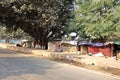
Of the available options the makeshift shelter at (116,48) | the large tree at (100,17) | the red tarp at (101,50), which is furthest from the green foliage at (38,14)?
the makeshift shelter at (116,48)

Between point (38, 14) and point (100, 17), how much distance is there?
40.5 ft

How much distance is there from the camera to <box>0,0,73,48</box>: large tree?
3884 centimetres

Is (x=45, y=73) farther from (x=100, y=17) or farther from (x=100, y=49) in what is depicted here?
(x=100, y=49)

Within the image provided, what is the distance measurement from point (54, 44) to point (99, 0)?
50.9 ft

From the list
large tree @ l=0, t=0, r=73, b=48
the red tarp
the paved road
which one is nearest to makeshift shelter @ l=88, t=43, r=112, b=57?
the red tarp

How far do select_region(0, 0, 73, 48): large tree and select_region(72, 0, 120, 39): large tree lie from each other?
6.20m

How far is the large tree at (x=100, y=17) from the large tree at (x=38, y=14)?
620cm

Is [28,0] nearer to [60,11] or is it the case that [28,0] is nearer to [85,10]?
[60,11]

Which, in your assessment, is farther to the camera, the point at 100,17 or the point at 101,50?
the point at 101,50

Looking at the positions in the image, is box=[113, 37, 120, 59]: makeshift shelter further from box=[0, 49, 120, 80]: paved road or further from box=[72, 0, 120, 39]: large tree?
box=[0, 49, 120, 80]: paved road

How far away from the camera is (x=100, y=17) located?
97.8ft

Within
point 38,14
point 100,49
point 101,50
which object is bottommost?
point 101,50

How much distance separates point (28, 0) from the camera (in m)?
39.4

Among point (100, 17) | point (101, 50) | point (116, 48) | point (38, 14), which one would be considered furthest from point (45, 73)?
point (38, 14)
